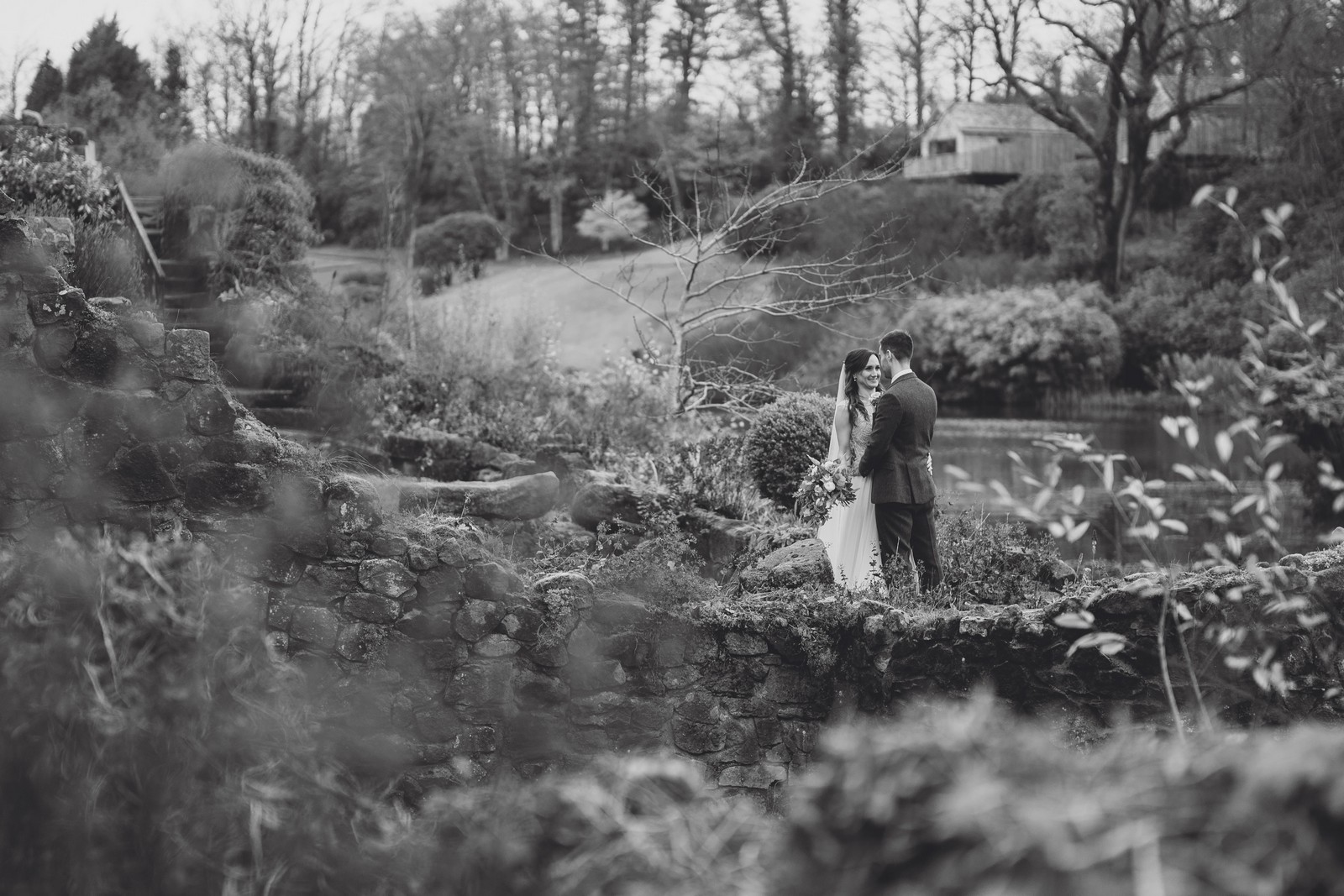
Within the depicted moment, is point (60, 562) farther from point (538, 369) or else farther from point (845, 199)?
point (845, 199)

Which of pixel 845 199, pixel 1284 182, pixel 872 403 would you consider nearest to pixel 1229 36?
pixel 1284 182

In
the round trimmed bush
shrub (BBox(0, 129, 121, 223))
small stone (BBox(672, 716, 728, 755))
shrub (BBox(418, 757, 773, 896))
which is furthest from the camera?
shrub (BBox(0, 129, 121, 223))

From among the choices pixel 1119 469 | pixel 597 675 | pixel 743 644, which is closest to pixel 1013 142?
pixel 1119 469

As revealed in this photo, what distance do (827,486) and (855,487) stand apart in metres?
0.31

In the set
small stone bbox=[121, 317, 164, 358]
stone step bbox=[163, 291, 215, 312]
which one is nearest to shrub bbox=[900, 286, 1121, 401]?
stone step bbox=[163, 291, 215, 312]

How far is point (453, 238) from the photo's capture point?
3459 cm

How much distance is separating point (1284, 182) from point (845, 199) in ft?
35.8

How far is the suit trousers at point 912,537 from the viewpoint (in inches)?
294

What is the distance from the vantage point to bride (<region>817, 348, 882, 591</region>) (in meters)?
7.69

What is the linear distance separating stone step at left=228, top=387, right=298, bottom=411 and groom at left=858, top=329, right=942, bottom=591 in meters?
6.02

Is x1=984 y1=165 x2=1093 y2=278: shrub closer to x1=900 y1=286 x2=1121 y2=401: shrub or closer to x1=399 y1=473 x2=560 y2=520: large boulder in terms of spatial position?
x1=900 y1=286 x2=1121 y2=401: shrub

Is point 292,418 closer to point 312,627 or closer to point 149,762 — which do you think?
point 312,627

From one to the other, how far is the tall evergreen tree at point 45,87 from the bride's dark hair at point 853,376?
29.9 m

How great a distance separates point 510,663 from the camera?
5.55 metres
